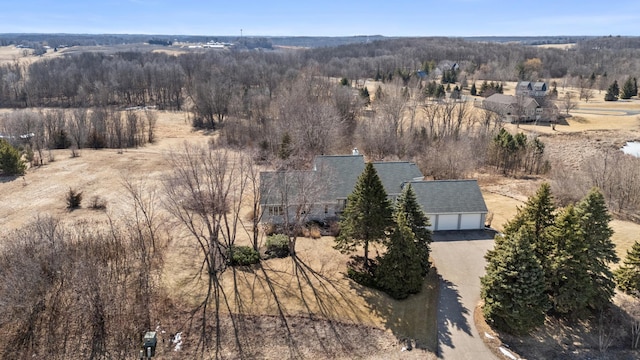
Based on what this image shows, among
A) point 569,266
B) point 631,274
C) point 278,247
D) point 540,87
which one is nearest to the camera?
point 569,266

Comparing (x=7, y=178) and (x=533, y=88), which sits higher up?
(x=533, y=88)

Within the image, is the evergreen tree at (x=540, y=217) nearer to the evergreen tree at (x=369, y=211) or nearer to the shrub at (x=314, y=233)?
the evergreen tree at (x=369, y=211)

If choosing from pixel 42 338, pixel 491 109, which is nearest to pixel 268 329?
pixel 42 338

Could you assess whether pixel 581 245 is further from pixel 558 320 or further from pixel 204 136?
pixel 204 136

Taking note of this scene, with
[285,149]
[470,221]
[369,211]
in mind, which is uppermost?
[285,149]

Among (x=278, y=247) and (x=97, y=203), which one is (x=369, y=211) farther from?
(x=97, y=203)

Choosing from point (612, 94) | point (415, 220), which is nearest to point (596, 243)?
point (415, 220)

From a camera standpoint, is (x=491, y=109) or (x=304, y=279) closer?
(x=304, y=279)

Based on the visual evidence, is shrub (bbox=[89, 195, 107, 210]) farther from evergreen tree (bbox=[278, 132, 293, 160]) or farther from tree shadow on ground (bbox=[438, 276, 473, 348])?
tree shadow on ground (bbox=[438, 276, 473, 348])
